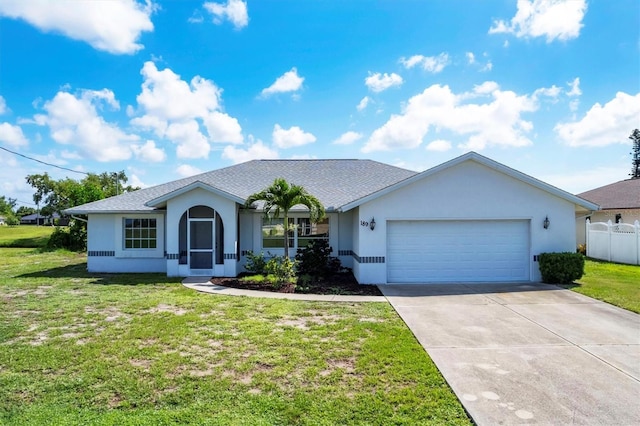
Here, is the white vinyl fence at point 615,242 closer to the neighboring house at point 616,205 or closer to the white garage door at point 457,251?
the neighboring house at point 616,205

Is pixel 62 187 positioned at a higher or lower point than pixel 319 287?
higher

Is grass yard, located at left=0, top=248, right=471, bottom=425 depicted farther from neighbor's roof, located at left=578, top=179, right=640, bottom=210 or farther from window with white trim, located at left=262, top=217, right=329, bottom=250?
neighbor's roof, located at left=578, top=179, right=640, bottom=210

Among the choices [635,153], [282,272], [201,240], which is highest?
[635,153]

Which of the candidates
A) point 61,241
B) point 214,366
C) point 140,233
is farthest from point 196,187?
point 61,241

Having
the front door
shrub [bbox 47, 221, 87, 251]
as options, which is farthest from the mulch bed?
shrub [bbox 47, 221, 87, 251]

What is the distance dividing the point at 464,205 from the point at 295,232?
7.02 meters

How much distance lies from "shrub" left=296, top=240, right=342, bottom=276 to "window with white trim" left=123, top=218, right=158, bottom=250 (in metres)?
6.65

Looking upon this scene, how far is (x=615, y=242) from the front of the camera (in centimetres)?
1733

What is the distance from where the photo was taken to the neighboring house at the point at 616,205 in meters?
20.4

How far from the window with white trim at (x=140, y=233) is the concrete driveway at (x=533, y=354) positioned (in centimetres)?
1096

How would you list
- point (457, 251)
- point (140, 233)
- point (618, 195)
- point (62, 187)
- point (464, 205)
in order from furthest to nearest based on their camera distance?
point (62, 187) < point (618, 195) < point (140, 233) < point (457, 251) < point (464, 205)

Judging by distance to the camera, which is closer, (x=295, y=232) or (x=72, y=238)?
(x=295, y=232)

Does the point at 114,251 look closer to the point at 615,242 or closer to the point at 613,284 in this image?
the point at 613,284

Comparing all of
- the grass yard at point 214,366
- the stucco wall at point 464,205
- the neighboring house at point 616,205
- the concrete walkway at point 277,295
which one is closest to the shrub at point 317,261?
the stucco wall at point 464,205
